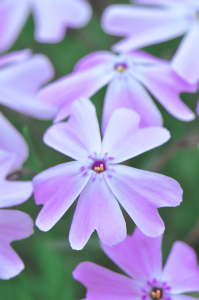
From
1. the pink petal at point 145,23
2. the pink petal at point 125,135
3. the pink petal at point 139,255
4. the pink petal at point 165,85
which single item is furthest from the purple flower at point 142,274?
the pink petal at point 145,23

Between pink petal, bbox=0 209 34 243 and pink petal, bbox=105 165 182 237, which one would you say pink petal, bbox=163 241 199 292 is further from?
pink petal, bbox=0 209 34 243

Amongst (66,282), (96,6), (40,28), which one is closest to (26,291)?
(66,282)

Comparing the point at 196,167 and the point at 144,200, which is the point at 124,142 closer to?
the point at 144,200

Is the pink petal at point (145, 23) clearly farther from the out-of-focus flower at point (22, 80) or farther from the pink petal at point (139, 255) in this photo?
the pink petal at point (139, 255)

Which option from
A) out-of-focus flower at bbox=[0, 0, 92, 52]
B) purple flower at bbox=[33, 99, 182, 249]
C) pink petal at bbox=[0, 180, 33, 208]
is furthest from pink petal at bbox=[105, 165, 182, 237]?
out-of-focus flower at bbox=[0, 0, 92, 52]

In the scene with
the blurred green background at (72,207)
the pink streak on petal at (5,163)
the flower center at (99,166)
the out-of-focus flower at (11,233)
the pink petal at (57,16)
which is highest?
the pink petal at (57,16)

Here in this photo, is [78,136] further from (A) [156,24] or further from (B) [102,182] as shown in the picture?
(A) [156,24]

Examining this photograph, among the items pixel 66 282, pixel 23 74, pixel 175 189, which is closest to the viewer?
pixel 175 189
